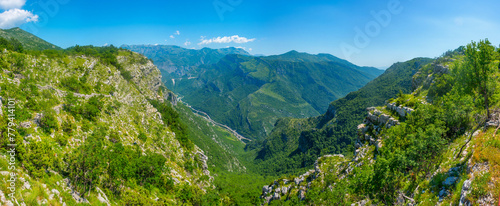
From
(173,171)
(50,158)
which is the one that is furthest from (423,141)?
(173,171)

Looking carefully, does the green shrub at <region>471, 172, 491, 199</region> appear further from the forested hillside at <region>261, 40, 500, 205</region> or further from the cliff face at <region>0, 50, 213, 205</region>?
the cliff face at <region>0, 50, 213, 205</region>

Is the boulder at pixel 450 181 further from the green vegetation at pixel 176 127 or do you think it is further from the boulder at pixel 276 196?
the green vegetation at pixel 176 127

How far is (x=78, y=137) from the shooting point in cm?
4794

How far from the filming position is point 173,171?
7638 cm

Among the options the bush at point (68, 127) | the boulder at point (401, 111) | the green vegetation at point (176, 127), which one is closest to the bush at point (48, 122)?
the bush at point (68, 127)

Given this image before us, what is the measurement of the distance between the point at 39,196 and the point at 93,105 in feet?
169

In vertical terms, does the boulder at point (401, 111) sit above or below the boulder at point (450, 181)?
above

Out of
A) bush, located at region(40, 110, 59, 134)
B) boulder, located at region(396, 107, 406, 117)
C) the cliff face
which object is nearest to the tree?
boulder, located at region(396, 107, 406, 117)

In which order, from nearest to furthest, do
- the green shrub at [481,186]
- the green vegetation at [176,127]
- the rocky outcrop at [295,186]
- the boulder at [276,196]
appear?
the green shrub at [481,186]
the rocky outcrop at [295,186]
the boulder at [276,196]
the green vegetation at [176,127]

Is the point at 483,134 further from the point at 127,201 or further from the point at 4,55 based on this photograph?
the point at 4,55

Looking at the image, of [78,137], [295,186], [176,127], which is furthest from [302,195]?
[176,127]

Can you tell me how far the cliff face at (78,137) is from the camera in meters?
29.0

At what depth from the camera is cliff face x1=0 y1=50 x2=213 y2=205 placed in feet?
95.1

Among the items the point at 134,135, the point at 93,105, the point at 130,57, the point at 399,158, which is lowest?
the point at 134,135
